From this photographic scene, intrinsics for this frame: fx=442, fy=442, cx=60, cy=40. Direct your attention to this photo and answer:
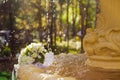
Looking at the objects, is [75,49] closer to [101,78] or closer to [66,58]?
[66,58]

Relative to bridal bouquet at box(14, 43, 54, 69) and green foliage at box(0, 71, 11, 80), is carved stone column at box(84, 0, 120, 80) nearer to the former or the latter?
bridal bouquet at box(14, 43, 54, 69)

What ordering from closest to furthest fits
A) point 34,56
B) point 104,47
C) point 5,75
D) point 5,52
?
point 104,47, point 34,56, point 5,75, point 5,52

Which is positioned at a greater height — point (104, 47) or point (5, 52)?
point (104, 47)

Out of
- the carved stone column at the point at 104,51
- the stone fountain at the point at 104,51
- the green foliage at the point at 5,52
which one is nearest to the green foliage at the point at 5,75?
the green foliage at the point at 5,52

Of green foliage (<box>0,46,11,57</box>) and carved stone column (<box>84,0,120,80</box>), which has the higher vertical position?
carved stone column (<box>84,0,120,80</box>)

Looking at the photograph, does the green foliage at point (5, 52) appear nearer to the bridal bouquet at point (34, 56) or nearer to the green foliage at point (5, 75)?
the green foliage at point (5, 75)

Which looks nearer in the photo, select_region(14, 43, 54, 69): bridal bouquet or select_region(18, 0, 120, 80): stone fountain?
select_region(18, 0, 120, 80): stone fountain

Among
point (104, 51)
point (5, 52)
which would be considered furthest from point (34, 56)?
point (5, 52)

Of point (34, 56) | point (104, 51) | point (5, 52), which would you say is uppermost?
point (104, 51)

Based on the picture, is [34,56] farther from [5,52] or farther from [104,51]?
[5,52]

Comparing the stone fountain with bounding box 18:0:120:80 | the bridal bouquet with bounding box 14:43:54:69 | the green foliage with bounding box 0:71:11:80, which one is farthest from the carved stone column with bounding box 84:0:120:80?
the green foliage with bounding box 0:71:11:80

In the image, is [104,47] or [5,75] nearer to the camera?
[104,47]

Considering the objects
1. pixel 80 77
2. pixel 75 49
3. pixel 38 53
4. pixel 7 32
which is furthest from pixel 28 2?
pixel 80 77

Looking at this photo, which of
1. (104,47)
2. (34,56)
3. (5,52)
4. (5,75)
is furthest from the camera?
(5,52)
